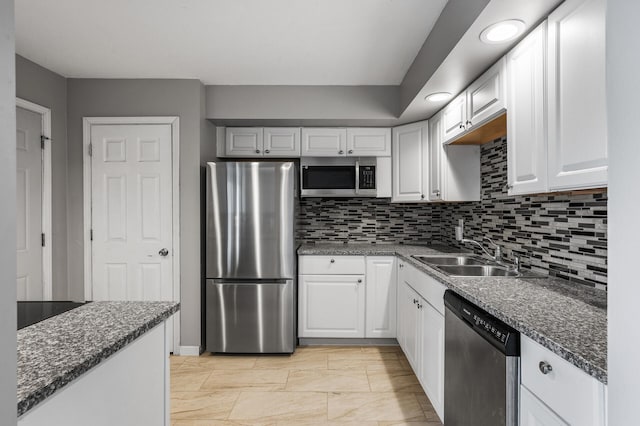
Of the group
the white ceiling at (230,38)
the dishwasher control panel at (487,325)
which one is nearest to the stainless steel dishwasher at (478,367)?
the dishwasher control panel at (487,325)

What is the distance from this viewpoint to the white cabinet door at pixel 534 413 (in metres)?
0.97

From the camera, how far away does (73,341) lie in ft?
2.93

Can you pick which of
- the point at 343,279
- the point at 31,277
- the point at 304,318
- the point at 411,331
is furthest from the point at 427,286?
the point at 31,277

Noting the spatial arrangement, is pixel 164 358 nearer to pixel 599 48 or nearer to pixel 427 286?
pixel 427 286

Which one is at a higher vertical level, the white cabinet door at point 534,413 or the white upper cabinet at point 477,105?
the white upper cabinet at point 477,105

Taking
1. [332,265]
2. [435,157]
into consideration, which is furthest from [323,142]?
[332,265]

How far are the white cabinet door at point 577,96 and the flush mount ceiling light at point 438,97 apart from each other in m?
1.05

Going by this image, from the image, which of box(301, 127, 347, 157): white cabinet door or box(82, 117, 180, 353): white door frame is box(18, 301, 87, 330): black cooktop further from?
box(301, 127, 347, 157): white cabinet door

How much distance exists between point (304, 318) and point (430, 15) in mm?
2514

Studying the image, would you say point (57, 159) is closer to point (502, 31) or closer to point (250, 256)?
point (250, 256)

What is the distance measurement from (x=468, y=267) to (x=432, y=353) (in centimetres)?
67

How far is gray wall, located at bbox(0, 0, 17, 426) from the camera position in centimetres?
46

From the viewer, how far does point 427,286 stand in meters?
2.14

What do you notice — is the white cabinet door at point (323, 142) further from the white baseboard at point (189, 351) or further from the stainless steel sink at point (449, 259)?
the white baseboard at point (189, 351)
